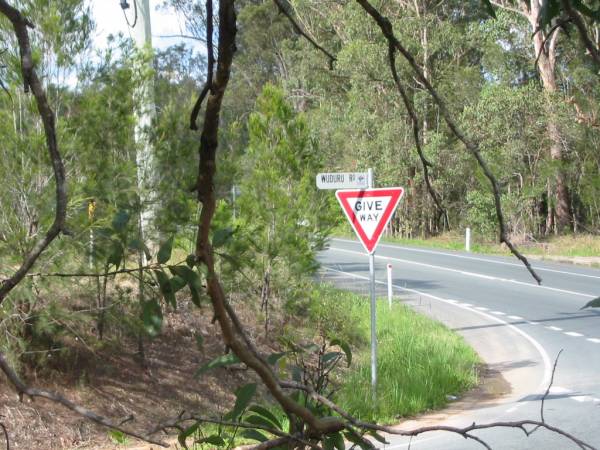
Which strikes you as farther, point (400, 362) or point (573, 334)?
point (573, 334)

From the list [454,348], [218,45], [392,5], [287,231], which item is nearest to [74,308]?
[287,231]

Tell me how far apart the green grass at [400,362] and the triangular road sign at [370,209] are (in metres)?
1.40

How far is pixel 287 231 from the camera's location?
31.1ft

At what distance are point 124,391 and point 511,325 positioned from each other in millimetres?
6769

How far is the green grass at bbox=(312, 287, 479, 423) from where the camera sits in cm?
745

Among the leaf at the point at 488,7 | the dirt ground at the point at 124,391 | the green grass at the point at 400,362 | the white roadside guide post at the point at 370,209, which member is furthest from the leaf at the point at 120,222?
the white roadside guide post at the point at 370,209

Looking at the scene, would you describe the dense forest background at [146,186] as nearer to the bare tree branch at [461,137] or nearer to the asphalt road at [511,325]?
the bare tree branch at [461,137]

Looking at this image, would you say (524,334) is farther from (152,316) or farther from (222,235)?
(152,316)

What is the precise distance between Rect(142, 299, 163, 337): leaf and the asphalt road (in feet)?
2.71

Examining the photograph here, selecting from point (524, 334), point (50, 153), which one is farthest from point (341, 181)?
point (50, 153)

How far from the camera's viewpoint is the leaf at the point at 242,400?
3.60 feet

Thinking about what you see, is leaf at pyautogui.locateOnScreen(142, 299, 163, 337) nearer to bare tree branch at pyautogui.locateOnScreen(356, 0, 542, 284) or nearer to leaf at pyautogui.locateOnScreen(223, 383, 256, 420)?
leaf at pyautogui.locateOnScreen(223, 383, 256, 420)

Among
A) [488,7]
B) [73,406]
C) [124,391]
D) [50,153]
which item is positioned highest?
[488,7]

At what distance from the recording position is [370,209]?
898 centimetres
